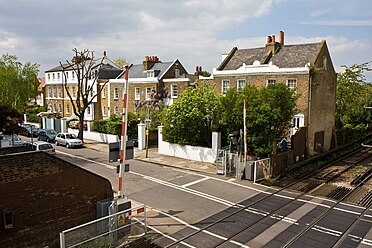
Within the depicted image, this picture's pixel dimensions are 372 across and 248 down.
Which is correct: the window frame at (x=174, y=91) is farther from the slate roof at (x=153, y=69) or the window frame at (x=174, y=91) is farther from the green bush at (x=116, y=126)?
the green bush at (x=116, y=126)

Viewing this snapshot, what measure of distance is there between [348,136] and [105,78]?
3164cm

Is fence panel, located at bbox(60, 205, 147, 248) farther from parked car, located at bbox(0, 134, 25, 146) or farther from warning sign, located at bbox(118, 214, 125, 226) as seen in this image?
parked car, located at bbox(0, 134, 25, 146)

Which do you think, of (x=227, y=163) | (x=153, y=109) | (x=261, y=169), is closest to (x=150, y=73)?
(x=153, y=109)

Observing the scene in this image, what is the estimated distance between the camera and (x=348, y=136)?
3422 centimetres

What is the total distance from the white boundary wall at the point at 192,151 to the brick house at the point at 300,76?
6736mm

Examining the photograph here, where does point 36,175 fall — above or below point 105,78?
below

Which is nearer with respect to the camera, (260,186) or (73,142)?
(260,186)

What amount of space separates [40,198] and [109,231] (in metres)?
2.60

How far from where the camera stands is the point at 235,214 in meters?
14.3

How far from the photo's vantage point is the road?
38.9ft

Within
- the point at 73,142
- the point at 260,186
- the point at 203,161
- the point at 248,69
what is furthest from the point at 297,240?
the point at 73,142

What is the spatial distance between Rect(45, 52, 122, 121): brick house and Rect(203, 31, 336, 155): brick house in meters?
19.9

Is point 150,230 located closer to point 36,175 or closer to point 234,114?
point 36,175

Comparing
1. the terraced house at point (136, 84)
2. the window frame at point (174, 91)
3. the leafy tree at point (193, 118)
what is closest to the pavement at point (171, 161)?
the leafy tree at point (193, 118)
